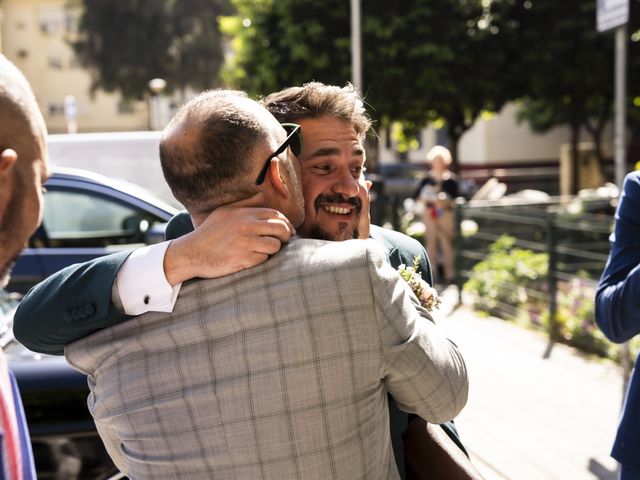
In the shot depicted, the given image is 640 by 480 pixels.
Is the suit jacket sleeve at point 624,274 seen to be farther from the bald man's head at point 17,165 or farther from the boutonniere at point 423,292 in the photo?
the bald man's head at point 17,165

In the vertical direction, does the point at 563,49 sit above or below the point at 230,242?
above

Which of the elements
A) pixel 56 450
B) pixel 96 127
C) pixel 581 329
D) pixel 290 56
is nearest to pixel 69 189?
pixel 56 450

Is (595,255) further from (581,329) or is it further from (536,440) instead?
(536,440)

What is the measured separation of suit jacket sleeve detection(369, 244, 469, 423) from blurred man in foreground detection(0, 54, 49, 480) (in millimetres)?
611

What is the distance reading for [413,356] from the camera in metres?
1.60

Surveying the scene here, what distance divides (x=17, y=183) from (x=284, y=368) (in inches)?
22.5

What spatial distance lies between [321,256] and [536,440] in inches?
169

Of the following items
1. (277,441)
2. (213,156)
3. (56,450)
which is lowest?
(56,450)

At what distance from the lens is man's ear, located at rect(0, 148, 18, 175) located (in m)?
1.37

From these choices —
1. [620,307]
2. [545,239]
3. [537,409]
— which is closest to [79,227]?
[537,409]

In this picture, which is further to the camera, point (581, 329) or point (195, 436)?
point (581, 329)

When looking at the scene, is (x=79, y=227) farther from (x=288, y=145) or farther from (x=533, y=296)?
(x=288, y=145)

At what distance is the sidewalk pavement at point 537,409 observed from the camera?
5.09m

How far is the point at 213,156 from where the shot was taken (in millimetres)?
1626
